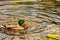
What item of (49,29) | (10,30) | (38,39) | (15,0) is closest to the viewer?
(38,39)

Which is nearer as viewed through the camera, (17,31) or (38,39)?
(38,39)

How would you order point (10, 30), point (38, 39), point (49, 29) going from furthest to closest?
point (49, 29), point (10, 30), point (38, 39)

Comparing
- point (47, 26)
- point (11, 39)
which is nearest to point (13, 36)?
point (11, 39)

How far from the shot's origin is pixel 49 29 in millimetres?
1223

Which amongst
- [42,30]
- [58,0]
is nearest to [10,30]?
[42,30]

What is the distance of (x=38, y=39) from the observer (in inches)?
38.4

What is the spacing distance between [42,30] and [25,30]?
0.51 feet

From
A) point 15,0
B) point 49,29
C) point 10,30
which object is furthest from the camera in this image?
point 15,0

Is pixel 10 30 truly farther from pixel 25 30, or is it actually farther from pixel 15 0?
pixel 15 0

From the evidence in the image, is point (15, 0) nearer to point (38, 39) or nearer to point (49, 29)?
point (49, 29)

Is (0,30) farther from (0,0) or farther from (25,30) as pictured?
(0,0)

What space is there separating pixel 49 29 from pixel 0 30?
0.44 metres

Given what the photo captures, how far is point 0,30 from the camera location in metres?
1.15

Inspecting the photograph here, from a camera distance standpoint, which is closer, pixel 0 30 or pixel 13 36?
pixel 13 36
